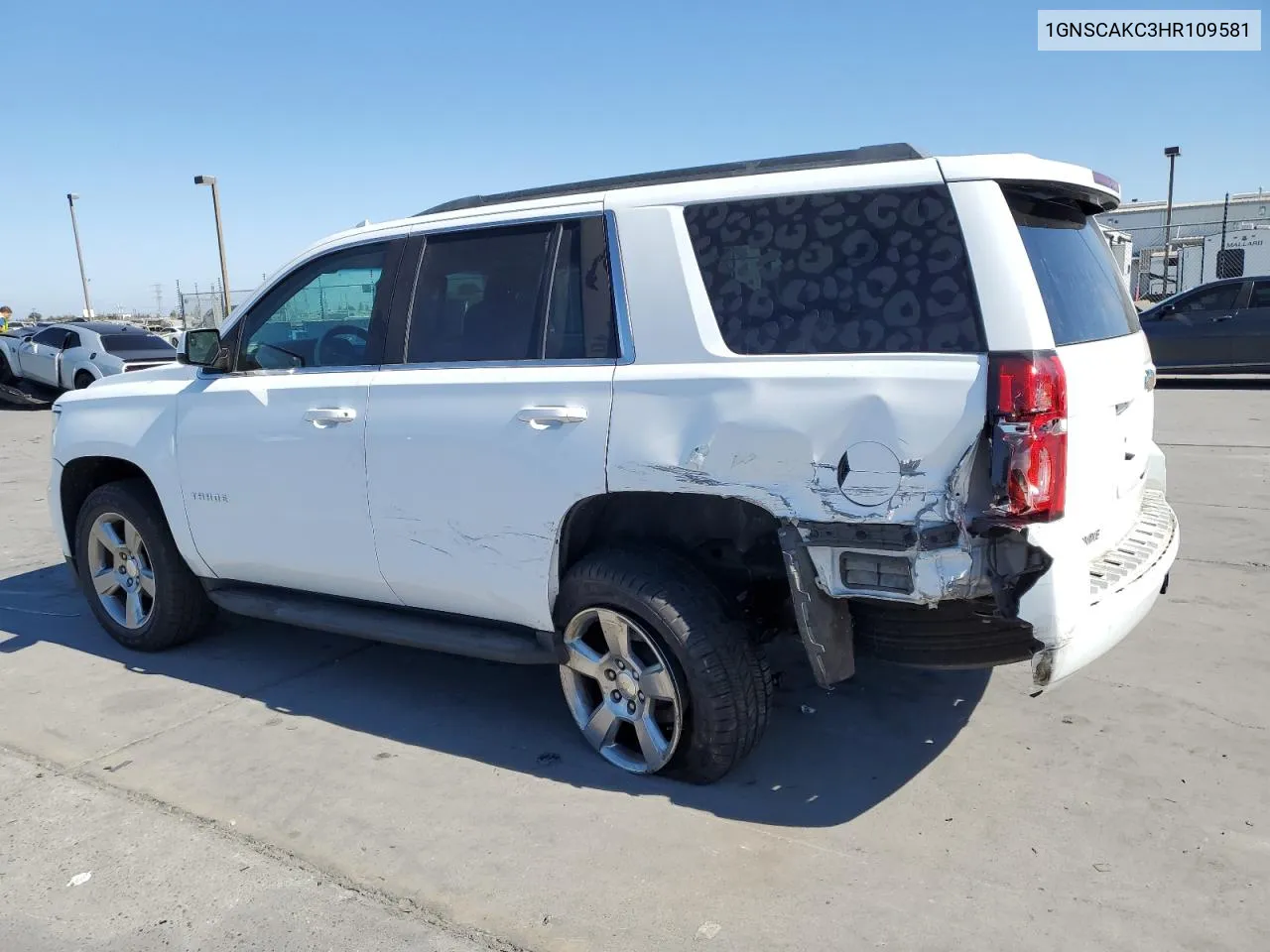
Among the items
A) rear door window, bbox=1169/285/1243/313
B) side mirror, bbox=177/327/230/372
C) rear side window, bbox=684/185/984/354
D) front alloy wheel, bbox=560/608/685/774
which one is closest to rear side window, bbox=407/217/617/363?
rear side window, bbox=684/185/984/354

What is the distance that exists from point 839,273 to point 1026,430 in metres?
0.76

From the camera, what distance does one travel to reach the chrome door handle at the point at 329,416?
3.99 metres

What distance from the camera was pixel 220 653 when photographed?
5109 mm

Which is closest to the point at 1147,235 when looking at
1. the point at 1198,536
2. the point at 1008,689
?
the point at 1198,536

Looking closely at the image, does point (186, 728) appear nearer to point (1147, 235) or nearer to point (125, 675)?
point (125, 675)

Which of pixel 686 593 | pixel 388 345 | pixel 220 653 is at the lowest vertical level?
pixel 220 653

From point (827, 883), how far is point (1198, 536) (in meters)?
4.69

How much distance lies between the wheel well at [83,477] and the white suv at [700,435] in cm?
82

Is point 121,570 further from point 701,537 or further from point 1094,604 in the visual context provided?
point 1094,604

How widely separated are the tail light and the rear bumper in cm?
23

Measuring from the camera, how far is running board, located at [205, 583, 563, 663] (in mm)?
3752

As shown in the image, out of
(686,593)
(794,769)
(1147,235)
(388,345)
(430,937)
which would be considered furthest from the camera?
(1147,235)

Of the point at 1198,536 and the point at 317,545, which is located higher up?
the point at 317,545

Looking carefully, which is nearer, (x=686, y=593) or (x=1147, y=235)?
(x=686, y=593)
